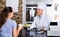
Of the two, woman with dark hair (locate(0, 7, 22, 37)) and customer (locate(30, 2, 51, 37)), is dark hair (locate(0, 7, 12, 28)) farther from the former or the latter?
customer (locate(30, 2, 51, 37))

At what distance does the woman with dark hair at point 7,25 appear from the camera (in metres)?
1.80

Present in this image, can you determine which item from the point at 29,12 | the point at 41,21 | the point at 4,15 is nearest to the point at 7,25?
the point at 4,15

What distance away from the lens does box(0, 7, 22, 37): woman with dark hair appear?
1.80 meters

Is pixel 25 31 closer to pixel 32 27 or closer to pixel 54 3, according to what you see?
pixel 32 27

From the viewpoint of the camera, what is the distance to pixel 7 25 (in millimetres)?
1812

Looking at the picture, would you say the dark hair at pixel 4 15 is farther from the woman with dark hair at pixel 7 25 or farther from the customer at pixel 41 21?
the customer at pixel 41 21

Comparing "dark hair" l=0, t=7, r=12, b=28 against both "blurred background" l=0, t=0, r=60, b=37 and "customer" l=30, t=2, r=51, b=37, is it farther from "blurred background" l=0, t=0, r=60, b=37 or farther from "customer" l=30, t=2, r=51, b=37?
"customer" l=30, t=2, r=51, b=37

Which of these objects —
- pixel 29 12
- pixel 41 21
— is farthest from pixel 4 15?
pixel 41 21

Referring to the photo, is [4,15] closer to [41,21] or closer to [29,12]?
[29,12]

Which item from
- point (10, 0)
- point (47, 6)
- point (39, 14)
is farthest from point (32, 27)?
point (10, 0)

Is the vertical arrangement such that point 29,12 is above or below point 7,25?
above

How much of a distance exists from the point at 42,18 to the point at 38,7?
0.48 feet

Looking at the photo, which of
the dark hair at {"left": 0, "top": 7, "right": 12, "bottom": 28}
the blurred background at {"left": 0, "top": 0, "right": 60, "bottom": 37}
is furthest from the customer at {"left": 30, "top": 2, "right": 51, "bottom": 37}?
the dark hair at {"left": 0, "top": 7, "right": 12, "bottom": 28}

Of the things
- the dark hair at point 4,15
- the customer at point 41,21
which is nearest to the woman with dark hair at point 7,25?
the dark hair at point 4,15
